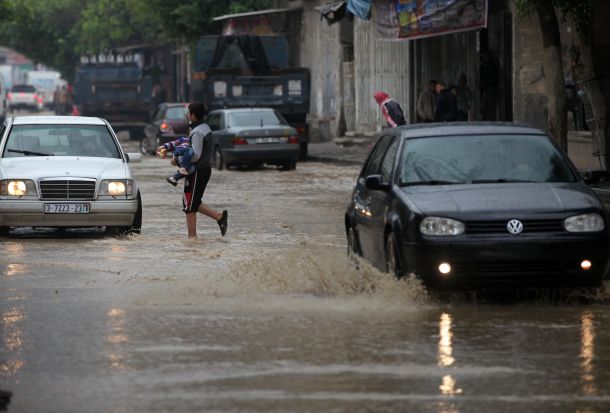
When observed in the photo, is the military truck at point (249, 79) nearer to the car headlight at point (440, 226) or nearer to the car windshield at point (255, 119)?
the car windshield at point (255, 119)

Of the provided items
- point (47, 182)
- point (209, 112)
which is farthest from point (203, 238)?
point (209, 112)

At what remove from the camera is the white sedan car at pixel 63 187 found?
16922mm

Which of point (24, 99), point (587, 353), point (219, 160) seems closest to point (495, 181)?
point (587, 353)

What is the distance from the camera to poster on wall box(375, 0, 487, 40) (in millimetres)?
28672

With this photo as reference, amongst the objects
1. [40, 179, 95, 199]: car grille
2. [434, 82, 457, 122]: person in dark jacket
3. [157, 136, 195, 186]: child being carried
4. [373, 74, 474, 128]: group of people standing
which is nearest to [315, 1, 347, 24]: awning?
[373, 74, 474, 128]: group of people standing

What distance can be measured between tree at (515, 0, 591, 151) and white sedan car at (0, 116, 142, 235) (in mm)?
5758

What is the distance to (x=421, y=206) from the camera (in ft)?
36.3

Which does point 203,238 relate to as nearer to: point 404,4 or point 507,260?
point 507,260

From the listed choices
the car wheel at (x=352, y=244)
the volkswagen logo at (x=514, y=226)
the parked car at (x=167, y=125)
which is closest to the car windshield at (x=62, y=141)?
the car wheel at (x=352, y=244)

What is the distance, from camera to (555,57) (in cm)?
2012

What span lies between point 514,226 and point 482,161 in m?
1.16

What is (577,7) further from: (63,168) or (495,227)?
(495,227)

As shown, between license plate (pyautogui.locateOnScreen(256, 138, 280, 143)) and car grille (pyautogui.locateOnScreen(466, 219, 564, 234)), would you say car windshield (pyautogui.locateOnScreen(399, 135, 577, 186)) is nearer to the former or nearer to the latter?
car grille (pyautogui.locateOnScreen(466, 219, 564, 234))

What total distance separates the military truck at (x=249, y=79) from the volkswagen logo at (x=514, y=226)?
2706 centimetres
